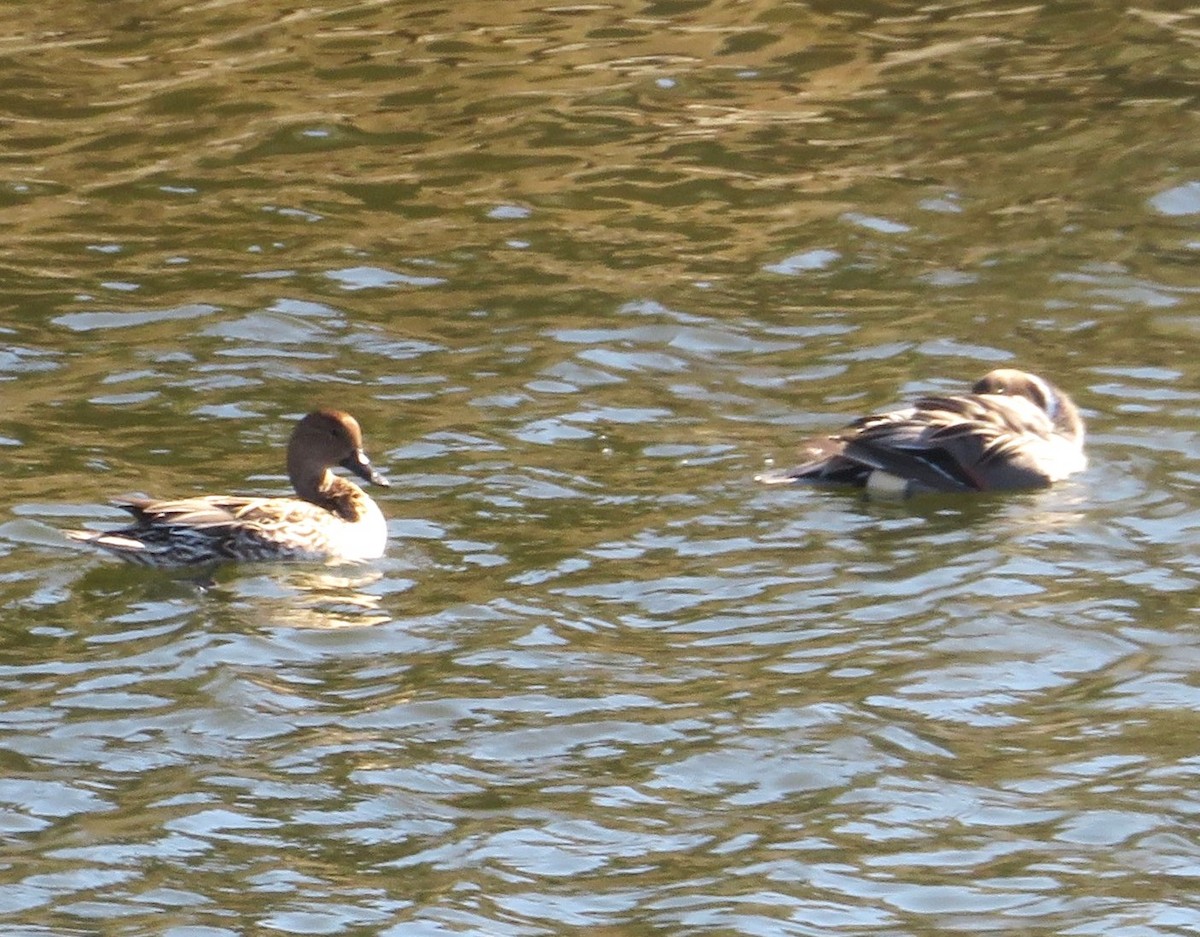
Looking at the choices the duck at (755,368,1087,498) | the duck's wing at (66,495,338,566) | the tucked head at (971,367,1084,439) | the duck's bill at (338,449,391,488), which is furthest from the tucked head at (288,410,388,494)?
the tucked head at (971,367,1084,439)

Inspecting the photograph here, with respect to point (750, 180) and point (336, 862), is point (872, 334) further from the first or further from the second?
point (336, 862)

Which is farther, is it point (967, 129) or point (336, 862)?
point (967, 129)

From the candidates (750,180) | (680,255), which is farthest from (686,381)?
(750,180)

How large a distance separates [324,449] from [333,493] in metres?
0.21

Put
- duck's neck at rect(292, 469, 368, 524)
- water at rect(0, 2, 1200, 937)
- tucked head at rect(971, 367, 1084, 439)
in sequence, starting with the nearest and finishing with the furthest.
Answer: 1. water at rect(0, 2, 1200, 937)
2. duck's neck at rect(292, 469, 368, 524)
3. tucked head at rect(971, 367, 1084, 439)

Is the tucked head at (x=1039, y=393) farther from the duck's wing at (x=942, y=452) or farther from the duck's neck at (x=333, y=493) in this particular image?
the duck's neck at (x=333, y=493)

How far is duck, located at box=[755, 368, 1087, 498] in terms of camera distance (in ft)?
35.7

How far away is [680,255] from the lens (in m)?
14.2

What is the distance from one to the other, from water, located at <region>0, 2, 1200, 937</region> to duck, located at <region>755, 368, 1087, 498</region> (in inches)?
5.0

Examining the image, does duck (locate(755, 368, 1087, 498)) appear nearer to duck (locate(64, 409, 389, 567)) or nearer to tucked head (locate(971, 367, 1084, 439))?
tucked head (locate(971, 367, 1084, 439))

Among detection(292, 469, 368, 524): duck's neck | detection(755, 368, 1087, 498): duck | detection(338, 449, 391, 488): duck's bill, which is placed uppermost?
detection(338, 449, 391, 488): duck's bill

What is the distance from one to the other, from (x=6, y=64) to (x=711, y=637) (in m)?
9.79

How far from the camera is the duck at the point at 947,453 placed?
1089cm

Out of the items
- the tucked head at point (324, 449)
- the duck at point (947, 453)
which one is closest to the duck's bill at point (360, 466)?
the tucked head at point (324, 449)
